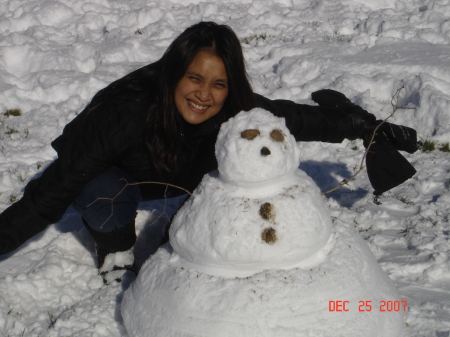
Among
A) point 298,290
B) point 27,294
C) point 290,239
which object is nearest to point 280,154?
point 290,239

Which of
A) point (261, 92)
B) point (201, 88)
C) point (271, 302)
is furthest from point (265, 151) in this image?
point (261, 92)

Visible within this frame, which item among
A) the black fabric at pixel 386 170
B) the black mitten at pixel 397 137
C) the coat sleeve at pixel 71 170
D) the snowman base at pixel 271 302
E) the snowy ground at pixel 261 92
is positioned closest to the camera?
the snowman base at pixel 271 302

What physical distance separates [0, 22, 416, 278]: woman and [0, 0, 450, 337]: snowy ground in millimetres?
310

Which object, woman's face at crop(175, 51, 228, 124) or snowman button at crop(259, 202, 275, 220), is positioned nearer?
snowman button at crop(259, 202, 275, 220)

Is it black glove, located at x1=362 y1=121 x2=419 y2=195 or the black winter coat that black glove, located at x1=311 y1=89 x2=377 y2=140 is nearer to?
black glove, located at x1=362 y1=121 x2=419 y2=195

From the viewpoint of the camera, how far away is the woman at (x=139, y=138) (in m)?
2.21

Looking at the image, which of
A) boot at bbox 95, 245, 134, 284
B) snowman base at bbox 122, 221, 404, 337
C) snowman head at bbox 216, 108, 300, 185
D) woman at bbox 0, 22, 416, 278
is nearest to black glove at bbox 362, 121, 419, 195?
woman at bbox 0, 22, 416, 278

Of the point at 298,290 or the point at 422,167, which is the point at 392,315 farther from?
the point at 422,167

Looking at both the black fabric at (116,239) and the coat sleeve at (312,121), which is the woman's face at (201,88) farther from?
the black fabric at (116,239)

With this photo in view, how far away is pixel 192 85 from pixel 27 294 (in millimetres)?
1278
